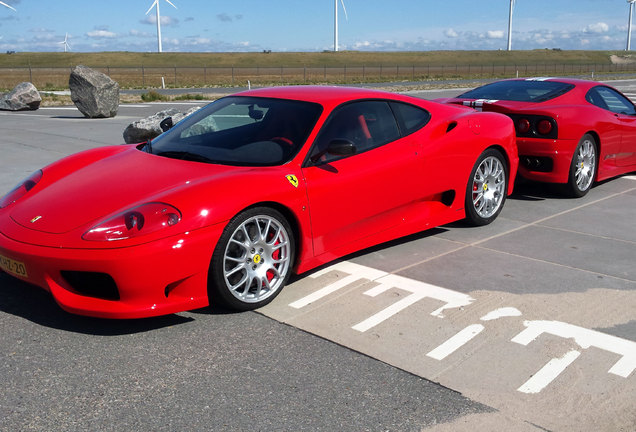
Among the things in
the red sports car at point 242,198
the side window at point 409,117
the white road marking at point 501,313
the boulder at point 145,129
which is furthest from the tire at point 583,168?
the boulder at point 145,129

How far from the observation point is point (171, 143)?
5.12 meters

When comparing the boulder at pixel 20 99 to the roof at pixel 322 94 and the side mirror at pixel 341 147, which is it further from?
the side mirror at pixel 341 147

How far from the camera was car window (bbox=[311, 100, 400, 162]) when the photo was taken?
4777 mm

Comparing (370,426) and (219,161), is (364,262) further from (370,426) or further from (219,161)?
(370,426)

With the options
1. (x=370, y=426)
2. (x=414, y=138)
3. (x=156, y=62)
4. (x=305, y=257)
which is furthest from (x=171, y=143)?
(x=156, y=62)

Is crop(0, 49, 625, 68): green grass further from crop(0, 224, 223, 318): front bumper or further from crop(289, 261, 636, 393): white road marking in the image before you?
crop(0, 224, 223, 318): front bumper

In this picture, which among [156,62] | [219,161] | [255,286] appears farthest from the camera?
[156,62]

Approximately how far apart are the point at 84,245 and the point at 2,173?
6.01 m

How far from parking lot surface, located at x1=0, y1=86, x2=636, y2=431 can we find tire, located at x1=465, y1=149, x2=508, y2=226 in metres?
0.70

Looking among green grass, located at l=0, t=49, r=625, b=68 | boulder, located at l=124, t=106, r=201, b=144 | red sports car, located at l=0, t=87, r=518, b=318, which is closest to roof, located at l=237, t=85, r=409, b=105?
red sports car, located at l=0, t=87, r=518, b=318

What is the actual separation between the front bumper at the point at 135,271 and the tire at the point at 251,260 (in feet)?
0.32

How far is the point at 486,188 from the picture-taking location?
20.7ft

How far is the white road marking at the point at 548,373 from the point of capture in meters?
3.28

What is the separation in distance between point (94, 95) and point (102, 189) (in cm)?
1512
